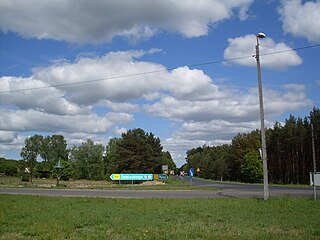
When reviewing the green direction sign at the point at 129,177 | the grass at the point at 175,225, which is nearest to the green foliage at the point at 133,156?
the green direction sign at the point at 129,177

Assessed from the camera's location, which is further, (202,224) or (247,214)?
(247,214)

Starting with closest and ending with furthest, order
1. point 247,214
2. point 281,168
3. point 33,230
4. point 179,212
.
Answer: point 33,230, point 247,214, point 179,212, point 281,168

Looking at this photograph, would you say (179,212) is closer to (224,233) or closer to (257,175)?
(224,233)

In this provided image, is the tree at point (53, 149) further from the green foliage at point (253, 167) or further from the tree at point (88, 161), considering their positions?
the green foliage at point (253, 167)

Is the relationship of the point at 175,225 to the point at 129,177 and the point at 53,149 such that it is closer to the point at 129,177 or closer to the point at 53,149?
the point at 129,177

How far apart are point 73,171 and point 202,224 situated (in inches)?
3692

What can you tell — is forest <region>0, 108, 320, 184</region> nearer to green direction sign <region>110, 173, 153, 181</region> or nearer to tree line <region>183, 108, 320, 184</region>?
tree line <region>183, 108, 320, 184</region>

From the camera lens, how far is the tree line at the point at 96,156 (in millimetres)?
81000

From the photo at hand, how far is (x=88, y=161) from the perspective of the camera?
4112 inches

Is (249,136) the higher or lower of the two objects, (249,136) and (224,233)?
the higher

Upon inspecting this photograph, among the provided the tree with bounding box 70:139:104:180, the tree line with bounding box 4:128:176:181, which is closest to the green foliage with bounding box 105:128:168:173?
the tree line with bounding box 4:128:176:181

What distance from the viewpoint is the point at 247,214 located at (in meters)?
14.5

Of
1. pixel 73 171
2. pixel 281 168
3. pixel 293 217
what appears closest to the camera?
pixel 293 217

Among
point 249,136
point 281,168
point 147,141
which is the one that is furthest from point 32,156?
point 281,168
